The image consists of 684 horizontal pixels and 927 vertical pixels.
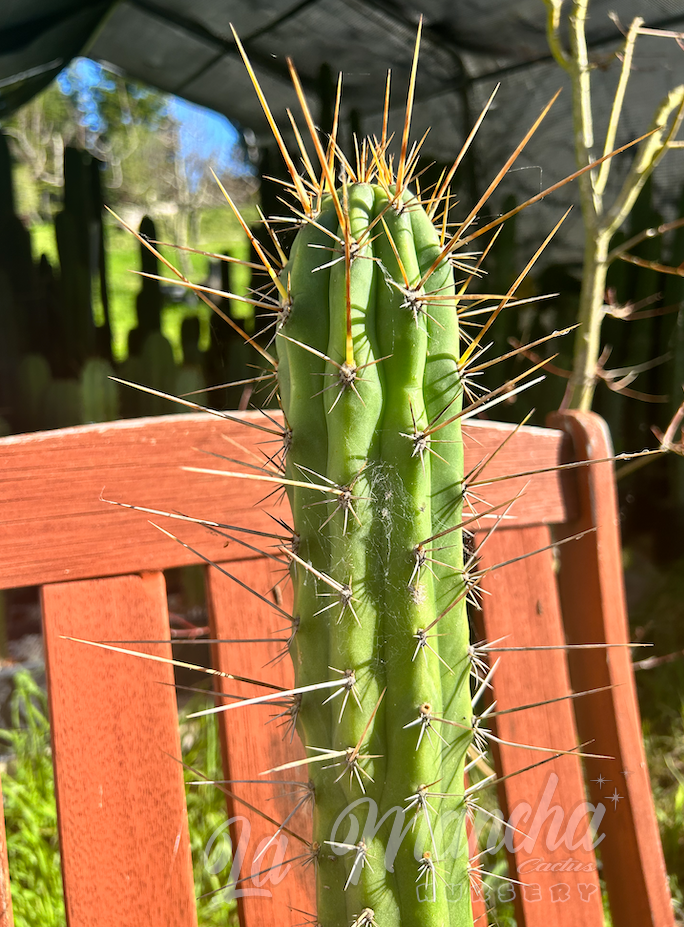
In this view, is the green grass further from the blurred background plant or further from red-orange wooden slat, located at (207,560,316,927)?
red-orange wooden slat, located at (207,560,316,927)

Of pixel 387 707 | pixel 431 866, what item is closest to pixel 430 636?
pixel 387 707

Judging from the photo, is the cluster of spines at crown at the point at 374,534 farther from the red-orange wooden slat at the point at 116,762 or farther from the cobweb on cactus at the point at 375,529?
the red-orange wooden slat at the point at 116,762

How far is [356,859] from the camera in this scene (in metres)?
0.48

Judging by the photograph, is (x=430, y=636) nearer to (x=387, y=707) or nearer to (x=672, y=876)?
(x=387, y=707)

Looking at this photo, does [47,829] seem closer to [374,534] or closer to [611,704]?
[611,704]

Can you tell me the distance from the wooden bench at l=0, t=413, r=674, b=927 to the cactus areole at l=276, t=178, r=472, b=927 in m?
0.07

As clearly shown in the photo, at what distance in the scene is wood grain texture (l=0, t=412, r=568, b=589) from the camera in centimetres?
63

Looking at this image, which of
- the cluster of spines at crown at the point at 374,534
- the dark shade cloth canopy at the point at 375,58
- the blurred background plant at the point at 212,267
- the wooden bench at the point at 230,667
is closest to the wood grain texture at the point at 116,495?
the wooden bench at the point at 230,667

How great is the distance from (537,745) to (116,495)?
584 mm

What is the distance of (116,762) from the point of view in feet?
2.14

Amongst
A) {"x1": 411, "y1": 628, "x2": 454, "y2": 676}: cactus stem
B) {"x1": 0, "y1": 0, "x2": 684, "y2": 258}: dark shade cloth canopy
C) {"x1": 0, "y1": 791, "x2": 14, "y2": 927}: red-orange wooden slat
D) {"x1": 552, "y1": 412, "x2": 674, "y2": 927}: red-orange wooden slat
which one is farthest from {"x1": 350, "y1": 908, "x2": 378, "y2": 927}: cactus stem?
{"x1": 0, "y1": 0, "x2": 684, "y2": 258}: dark shade cloth canopy

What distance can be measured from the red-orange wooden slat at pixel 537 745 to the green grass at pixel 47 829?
1.86 ft

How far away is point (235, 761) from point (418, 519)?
387 millimetres

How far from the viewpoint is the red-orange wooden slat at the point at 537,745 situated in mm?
824
